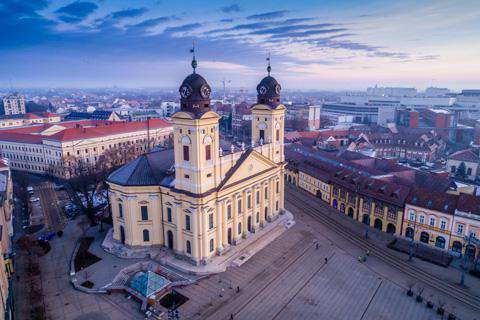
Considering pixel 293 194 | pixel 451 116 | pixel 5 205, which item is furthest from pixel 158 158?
pixel 451 116

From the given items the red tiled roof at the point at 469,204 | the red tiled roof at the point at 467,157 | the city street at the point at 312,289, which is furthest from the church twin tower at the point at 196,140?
the red tiled roof at the point at 467,157

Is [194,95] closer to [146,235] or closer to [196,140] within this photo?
[196,140]

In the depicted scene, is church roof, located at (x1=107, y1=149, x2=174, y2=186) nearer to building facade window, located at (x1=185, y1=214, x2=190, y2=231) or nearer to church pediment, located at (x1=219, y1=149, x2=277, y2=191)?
building facade window, located at (x1=185, y1=214, x2=190, y2=231)

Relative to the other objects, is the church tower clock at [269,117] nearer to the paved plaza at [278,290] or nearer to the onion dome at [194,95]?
the onion dome at [194,95]

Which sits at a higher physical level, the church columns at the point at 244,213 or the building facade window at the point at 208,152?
the building facade window at the point at 208,152

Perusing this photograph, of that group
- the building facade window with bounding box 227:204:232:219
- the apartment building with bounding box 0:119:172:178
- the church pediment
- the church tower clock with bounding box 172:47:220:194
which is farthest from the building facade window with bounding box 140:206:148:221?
the apartment building with bounding box 0:119:172:178

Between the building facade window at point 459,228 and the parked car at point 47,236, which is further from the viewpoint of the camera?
the parked car at point 47,236

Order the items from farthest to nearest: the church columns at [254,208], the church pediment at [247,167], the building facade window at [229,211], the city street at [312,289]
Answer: the church columns at [254,208]
the building facade window at [229,211]
the church pediment at [247,167]
the city street at [312,289]
